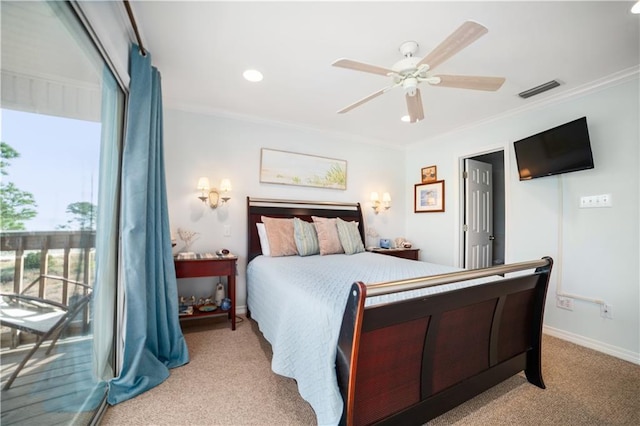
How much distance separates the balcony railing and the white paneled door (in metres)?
4.10

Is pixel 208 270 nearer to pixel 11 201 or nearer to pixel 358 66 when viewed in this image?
pixel 11 201

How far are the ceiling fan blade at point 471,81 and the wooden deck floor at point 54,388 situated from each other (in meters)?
2.46

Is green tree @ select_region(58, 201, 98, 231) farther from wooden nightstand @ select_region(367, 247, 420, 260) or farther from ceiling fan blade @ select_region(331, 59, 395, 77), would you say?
wooden nightstand @ select_region(367, 247, 420, 260)

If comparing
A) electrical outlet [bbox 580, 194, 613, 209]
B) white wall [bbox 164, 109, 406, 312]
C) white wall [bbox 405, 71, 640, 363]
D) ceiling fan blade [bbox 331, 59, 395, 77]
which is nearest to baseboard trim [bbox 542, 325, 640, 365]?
white wall [bbox 405, 71, 640, 363]

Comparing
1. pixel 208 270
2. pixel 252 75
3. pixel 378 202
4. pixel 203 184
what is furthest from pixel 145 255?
pixel 378 202

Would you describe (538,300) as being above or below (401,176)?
below

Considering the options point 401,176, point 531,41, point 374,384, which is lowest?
point 374,384

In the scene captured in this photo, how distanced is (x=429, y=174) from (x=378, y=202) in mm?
927

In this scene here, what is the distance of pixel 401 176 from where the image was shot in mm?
4527

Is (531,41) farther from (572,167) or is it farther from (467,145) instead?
(467,145)

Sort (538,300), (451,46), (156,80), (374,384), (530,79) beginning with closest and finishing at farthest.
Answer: (374,384) → (451,46) → (538,300) → (156,80) → (530,79)

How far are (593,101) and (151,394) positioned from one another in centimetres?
440

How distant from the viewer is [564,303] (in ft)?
8.73

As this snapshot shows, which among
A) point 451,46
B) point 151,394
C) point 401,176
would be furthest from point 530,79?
point 151,394
